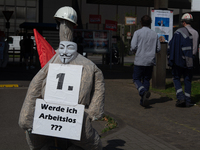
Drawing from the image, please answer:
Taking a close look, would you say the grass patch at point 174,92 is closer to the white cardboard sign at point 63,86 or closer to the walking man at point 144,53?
the walking man at point 144,53

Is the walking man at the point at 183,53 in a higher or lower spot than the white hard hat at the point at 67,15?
lower

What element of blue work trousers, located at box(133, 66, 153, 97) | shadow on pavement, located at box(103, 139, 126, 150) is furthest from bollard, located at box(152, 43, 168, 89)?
shadow on pavement, located at box(103, 139, 126, 150)

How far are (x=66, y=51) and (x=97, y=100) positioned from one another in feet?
1.59

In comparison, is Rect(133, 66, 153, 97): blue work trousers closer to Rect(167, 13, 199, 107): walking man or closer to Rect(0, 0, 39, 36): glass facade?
Rect(167, 13, 199, 107): walking man

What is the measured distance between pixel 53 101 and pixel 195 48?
18.1 feet

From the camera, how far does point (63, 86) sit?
3.13 meters

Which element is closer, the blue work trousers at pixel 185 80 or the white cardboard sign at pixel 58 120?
the white cardboard sign at pixel 58 120

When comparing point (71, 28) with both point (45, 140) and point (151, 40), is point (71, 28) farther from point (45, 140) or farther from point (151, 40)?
point (151, 40)

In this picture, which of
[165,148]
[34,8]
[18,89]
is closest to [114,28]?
[18,89]

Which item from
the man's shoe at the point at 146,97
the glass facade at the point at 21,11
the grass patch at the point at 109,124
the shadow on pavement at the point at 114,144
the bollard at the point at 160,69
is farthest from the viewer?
the glass facade at the point at 21,11

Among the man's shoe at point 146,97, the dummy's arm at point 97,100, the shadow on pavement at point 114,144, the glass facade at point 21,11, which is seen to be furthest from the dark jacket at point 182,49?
the glass facade at point 21,11

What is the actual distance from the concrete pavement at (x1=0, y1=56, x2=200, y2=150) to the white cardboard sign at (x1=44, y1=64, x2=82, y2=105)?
6.48 feet

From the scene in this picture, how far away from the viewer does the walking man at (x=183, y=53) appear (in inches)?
312

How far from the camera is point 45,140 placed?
10.7 ft
